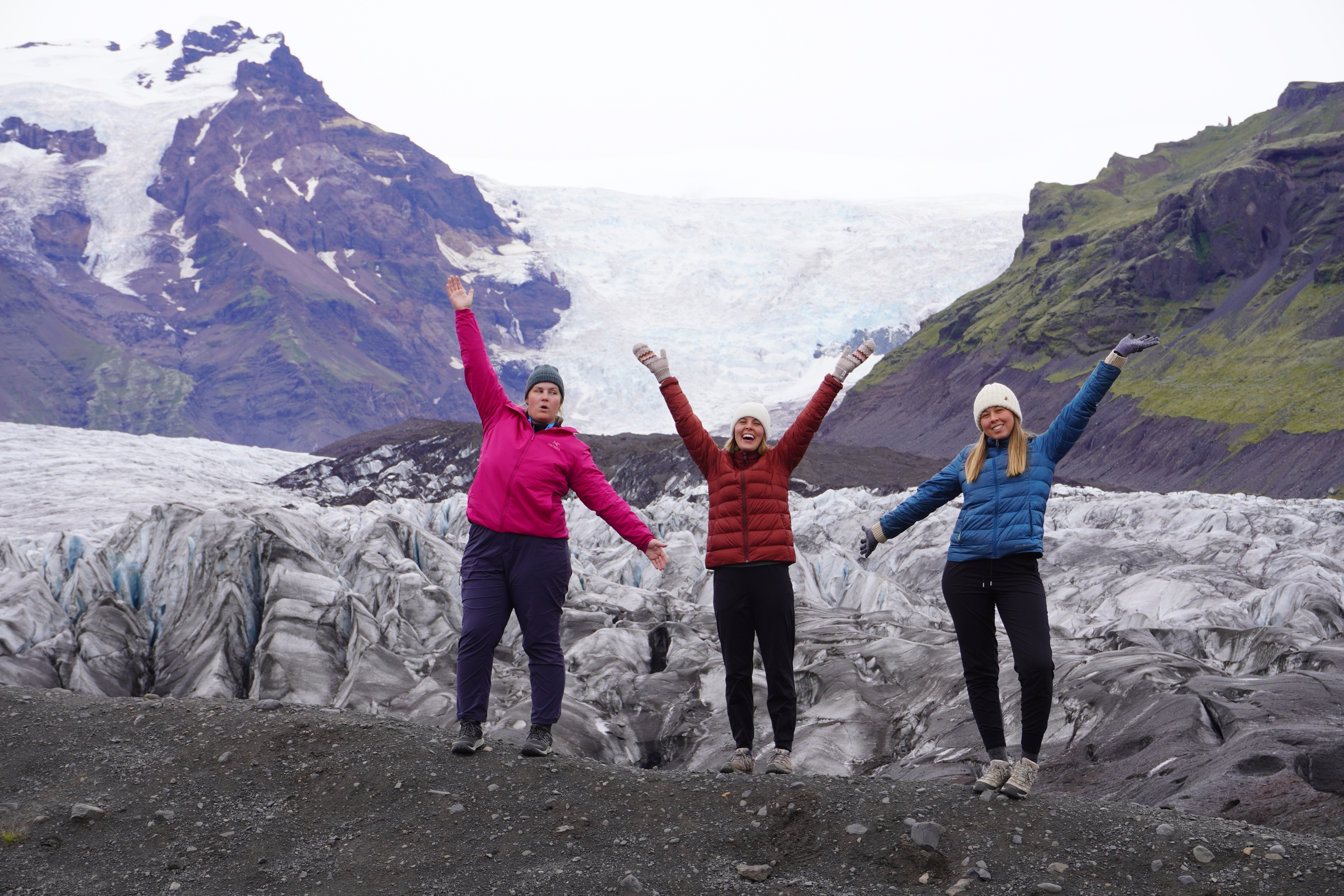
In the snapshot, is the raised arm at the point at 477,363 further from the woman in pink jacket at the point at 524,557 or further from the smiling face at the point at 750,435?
the smiling face at the point at 750,435

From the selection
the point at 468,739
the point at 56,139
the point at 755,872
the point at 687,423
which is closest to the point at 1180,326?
the point at 687,423

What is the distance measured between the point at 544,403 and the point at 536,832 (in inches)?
113

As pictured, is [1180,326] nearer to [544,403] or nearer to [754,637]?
[754,637]

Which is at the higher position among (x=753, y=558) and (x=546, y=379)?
(x=546, y=379)

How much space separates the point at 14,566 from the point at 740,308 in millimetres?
135656

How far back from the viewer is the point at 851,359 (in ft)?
25.1

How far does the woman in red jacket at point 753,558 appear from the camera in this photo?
699cm

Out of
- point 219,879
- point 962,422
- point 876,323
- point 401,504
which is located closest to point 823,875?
point 219,879

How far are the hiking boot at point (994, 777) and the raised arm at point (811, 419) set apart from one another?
89.4 inches

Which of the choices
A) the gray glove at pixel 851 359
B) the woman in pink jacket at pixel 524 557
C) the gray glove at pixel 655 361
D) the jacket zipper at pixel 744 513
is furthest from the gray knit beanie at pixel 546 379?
the gray glove at pixel 851 359

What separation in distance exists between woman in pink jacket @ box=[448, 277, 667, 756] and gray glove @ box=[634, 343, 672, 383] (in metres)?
0.74

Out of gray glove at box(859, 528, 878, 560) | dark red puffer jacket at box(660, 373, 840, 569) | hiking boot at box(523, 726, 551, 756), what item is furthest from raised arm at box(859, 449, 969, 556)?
hiking boot at box(523, 726, 551, 756)

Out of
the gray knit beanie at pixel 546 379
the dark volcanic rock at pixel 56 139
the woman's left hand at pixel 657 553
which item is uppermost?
the dark volcanic rock at pixel 56 139

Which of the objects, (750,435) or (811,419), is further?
(811,419)
